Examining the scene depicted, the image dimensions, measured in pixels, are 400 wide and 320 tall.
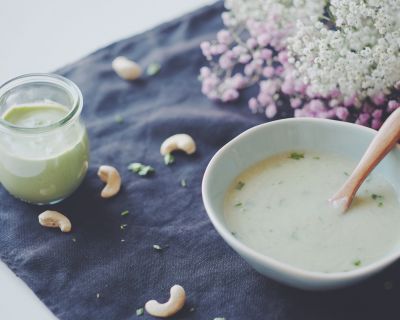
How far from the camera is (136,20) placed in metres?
2.44

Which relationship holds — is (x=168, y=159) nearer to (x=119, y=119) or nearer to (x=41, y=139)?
(x=119, y=119)

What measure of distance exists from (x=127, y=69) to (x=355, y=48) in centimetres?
77

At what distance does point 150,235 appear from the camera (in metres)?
1.73

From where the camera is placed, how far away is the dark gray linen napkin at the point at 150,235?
5.10ft

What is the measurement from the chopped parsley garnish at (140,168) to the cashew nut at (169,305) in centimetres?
43

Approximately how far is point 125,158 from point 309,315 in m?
0.71

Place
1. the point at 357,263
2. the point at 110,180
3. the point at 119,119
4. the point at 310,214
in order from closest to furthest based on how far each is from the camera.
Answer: the point at 357,263 → the point at 310,214 → the point at 110,180 → the point at 119,119

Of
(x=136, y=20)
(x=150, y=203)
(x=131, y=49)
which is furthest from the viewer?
(x=136, y=20)

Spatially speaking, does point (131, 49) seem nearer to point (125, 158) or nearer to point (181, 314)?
point (125, 158)

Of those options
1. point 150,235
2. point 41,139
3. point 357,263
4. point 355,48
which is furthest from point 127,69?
point 357,263

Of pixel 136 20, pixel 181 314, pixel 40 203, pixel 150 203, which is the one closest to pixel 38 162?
pixel 40 203

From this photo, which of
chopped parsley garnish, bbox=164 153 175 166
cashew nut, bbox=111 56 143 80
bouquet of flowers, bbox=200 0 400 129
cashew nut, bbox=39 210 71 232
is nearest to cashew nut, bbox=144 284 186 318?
cashew nut, bbox=39 210 71 232

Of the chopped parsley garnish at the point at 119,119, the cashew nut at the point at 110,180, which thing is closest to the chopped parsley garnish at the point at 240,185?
the cashew nut at the point at 110,180


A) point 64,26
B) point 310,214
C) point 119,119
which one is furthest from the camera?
point 64,26
